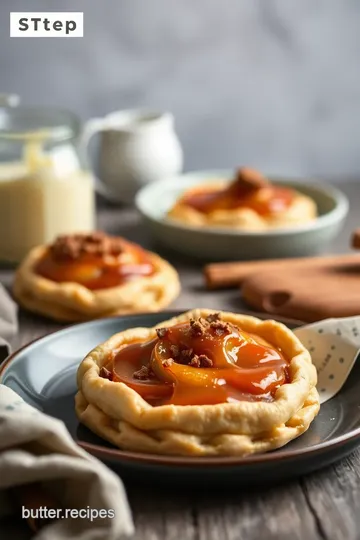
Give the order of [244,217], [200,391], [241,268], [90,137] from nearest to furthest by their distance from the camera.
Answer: [200,391], [241,268], [244,217], [90,137]

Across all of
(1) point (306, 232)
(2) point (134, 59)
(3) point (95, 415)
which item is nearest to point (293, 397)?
(3) point (95, 415)

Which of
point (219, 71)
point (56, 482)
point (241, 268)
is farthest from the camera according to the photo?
point (219, 71)

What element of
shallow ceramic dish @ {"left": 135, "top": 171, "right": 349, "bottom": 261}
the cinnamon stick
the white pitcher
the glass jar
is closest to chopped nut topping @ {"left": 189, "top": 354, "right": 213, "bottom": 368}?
the cinnamon stick

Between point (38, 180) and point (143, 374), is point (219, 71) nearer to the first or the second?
point (38, 180)

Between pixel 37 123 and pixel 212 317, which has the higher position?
pixel 37 123

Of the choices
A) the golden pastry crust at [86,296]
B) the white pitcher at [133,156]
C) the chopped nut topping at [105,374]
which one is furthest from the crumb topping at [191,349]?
the white pitcher at [133,156]

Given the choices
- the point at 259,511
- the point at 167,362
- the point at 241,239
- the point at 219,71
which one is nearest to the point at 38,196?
the point at 241,239

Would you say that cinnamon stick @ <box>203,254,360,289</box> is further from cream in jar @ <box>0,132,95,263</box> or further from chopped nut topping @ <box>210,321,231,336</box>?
chopped nut topping @ <box>210,321,231,336</box>
